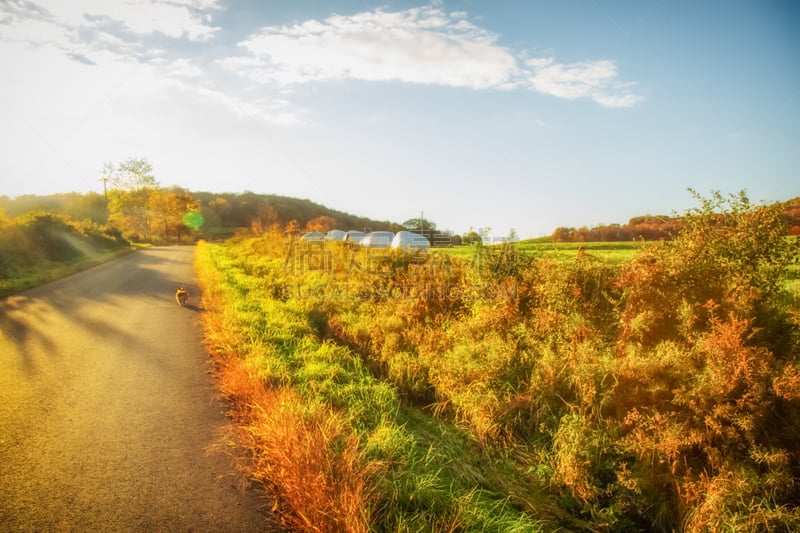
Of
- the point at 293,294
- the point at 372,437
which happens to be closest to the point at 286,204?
the point at 293,294

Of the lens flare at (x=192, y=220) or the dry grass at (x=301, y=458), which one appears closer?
the dry grass at (x=301, y=458)

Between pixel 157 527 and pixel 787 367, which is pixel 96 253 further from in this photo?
pixel 787 367

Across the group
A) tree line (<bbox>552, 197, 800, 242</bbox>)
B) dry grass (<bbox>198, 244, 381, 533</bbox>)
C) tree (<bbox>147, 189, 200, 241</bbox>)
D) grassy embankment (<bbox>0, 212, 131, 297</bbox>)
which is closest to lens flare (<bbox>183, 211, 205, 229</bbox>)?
tree (<bbox>147, 189, 200, 241</bbox>)

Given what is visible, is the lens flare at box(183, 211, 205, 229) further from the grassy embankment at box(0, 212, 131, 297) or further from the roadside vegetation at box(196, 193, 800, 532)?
the roadside vegetation at box(196, 193, 800, 532)

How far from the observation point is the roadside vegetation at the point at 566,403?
3.86 meters

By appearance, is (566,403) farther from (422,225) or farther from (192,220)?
(192,220)

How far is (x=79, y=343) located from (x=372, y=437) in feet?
21.3

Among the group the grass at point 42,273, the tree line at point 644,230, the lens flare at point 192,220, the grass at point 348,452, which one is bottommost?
the grass at point 348,452

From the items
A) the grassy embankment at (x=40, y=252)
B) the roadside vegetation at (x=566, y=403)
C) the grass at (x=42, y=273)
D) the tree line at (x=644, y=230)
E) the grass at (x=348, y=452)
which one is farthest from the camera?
the grassy embankment at (x=40, y=252)

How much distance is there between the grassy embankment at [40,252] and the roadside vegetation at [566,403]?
11566 mm

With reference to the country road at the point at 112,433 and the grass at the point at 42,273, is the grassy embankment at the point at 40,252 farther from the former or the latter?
the country road at the point at 112,433

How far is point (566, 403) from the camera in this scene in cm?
567

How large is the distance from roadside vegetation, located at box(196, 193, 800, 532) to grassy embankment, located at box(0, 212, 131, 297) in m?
11.6

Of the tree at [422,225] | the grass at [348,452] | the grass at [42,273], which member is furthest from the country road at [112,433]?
the tree at [422,225]
